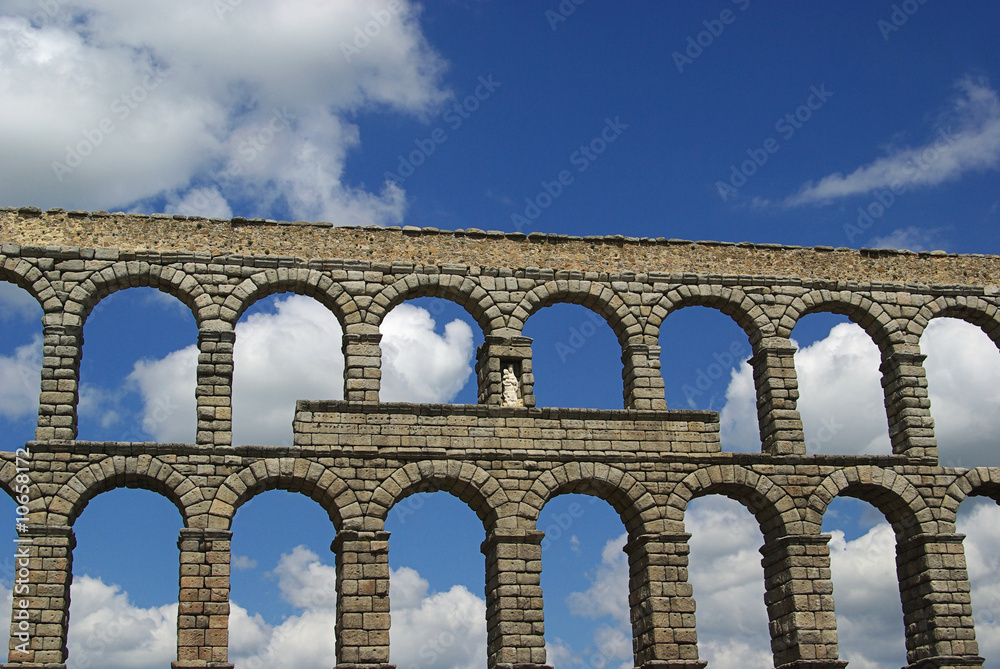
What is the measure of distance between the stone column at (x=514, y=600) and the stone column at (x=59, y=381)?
772cm

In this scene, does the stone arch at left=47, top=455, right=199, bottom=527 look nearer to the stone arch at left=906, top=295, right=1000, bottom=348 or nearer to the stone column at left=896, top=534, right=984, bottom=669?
the stone column at left=896, top=534, right=984, bottom=669

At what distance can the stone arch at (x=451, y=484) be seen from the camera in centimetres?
2130

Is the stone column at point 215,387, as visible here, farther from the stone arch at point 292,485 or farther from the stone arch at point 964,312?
the stone arch at point 964,312

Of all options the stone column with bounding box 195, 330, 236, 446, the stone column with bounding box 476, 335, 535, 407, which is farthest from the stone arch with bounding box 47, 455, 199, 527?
the stone column with bounding box 476, 335, 535, 407

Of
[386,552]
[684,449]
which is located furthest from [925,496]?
[386,552]

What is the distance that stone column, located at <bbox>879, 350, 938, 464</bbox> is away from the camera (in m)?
23.4

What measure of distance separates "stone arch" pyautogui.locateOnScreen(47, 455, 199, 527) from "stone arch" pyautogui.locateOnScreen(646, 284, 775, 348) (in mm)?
9485

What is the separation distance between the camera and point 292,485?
2144cm

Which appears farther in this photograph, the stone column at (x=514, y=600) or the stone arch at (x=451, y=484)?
the stone arch at (x=451, y=484)

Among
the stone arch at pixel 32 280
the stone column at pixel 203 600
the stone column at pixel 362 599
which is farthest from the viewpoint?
the stone arch at pixel 32 280

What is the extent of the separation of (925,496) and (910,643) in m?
2.77

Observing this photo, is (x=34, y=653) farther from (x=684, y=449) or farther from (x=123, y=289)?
(x=684, y=449)

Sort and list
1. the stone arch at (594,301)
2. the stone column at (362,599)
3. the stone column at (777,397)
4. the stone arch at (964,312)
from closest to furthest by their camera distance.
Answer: the stone column at (362,599) < the stone column at (777,397) < the stone arch at (594,301) < the stone arch at (964,312)

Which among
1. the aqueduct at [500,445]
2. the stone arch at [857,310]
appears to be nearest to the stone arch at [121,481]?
the aqueduct at [500,445]
